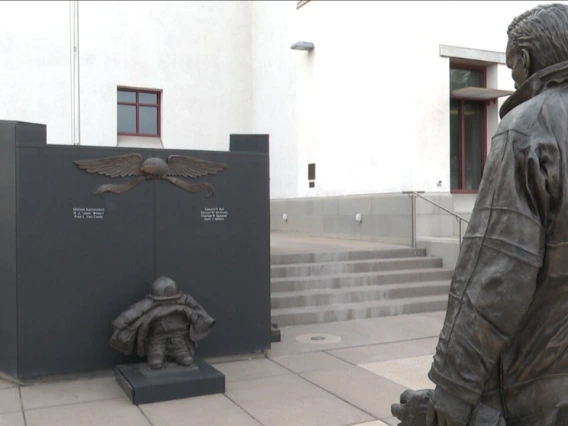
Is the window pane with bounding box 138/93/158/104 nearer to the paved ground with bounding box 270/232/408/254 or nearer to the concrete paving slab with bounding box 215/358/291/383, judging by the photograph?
the paved ground with bounding box 270/232/408/254

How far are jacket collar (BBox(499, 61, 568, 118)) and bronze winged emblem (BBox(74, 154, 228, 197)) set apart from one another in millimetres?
4584

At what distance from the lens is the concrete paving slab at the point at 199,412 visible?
4.66m

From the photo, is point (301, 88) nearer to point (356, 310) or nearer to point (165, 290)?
point (356, 310)

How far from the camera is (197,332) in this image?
5.76 meters

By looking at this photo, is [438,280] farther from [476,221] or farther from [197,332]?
[476,221]

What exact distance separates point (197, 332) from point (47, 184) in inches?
78.4

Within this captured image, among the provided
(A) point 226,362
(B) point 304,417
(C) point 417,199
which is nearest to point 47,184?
(A) point 226,362

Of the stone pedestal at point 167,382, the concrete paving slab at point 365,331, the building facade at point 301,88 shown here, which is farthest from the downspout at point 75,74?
the stone pedestal at point 167,382

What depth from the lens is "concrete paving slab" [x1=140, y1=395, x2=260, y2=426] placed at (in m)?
4.66

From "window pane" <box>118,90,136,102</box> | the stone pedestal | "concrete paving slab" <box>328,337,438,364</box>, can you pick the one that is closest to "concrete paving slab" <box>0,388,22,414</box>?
the stone pedestal

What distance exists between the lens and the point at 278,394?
535cm

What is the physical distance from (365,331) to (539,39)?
6.47 m

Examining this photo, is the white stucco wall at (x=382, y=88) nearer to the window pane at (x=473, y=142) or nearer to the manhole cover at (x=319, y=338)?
the window pane at (x=473, y=142)

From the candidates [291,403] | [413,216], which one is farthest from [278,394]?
[413,216]
